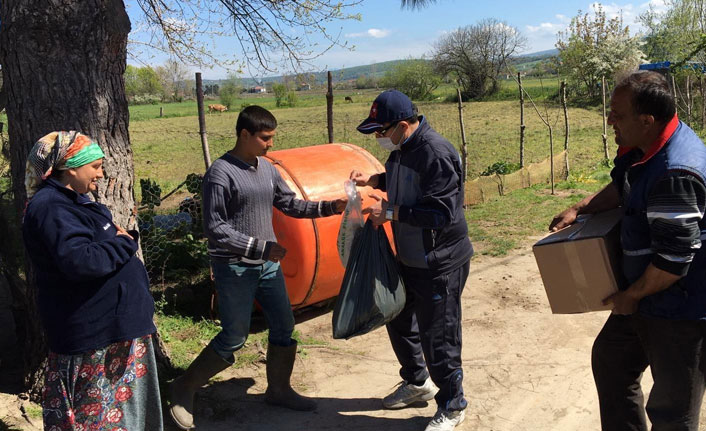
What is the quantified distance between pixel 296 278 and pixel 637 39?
35.5m

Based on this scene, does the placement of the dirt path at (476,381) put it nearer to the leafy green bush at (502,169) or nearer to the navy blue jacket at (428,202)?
the navy blue jacket at (428,202)

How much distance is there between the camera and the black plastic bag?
3.11 metres

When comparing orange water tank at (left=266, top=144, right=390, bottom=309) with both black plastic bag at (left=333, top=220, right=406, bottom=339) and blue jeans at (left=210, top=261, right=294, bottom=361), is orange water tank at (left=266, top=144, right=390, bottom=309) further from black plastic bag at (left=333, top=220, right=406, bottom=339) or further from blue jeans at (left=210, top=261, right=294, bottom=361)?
black plastic bag at (left=333, top=220, right=406, bottom=339)

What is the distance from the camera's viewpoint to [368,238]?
3.25 meters

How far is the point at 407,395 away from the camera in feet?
11.7

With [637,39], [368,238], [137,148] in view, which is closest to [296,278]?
[368,238]

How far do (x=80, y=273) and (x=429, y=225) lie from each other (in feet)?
5.39

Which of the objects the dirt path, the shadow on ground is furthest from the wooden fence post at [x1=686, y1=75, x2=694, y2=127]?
the shadow on ground

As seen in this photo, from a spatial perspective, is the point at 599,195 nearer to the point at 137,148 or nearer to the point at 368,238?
the point at 368,238

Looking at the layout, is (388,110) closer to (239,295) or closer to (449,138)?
(239,295)

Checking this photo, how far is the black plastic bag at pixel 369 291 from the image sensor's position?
3.11 meters

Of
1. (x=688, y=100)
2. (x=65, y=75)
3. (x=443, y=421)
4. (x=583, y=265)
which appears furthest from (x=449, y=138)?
(x=583, y=265)

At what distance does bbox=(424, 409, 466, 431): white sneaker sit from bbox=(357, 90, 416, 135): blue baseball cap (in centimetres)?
164

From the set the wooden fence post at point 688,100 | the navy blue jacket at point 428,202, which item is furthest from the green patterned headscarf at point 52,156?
the wooden fence post at point 688,100
